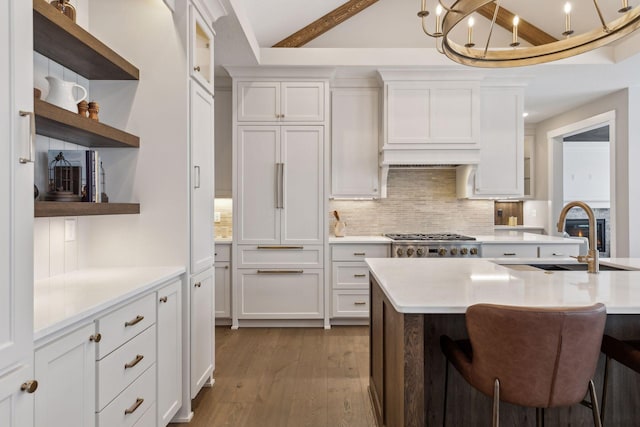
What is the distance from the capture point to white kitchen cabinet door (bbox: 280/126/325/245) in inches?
163

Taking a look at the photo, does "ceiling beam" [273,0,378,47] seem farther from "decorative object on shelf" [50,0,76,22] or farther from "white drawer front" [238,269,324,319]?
"decorative object on shelf" [50,0,76,22]

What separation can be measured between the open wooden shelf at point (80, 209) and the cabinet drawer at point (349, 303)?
2.34m

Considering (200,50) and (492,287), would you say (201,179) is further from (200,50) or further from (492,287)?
(492,287)

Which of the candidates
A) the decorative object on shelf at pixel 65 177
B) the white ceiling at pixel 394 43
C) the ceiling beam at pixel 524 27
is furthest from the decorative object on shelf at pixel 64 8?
the ceiling beam at pixel 524 27

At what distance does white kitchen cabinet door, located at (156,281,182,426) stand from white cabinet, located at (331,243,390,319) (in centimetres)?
204

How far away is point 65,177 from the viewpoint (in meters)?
2.02

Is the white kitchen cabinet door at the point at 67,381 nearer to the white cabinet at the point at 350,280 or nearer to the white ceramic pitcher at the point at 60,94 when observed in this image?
the white ceramic pitcher at the point at 60,94

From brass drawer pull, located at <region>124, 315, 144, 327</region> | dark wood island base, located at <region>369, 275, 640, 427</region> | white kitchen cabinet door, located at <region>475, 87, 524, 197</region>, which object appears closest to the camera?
brass drawer pull, located at <region>124, 315, 144, 327</region>

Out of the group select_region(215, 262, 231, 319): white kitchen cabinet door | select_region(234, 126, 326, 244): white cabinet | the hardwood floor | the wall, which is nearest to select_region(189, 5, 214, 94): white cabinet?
select_region(234, 126, 326, 244): white cabinet

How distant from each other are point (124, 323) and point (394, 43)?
3971 millimetres

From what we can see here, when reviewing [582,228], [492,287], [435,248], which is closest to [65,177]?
[492,287]

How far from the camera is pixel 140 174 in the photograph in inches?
94.0

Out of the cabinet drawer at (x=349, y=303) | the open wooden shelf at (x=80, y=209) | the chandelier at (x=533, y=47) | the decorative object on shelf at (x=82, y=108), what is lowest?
the cabinet drawer at (x=349, y=303)

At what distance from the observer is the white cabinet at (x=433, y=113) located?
13.8ft
